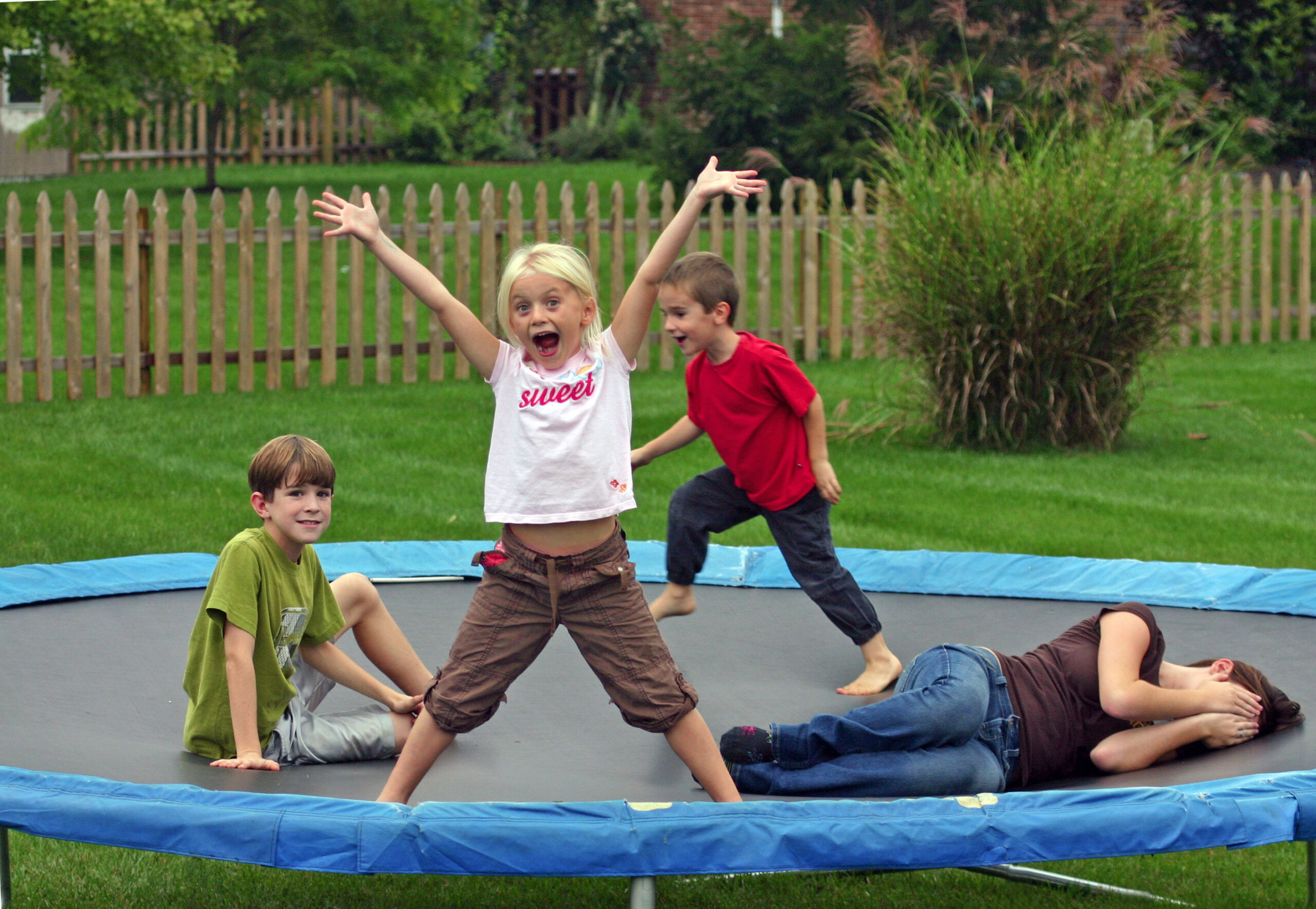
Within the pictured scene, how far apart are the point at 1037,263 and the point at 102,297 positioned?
14.0 ft

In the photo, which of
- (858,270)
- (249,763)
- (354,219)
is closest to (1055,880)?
(249,763)

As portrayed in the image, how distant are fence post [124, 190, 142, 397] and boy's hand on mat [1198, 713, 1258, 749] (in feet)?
18.5

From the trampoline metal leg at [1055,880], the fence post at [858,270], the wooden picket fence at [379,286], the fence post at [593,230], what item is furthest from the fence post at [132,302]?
the trampoline metal leg at [1055,880]

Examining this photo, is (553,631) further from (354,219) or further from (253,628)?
(354,219)

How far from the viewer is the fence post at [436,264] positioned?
25.1 ft

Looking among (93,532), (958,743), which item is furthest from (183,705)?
(93,532)

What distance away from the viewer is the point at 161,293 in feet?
23.3

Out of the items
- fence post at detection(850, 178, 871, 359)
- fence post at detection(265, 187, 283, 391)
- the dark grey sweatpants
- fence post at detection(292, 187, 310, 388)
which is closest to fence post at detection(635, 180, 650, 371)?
fence post at detection(850, 178, 871, 359)

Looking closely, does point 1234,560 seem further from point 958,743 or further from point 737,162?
point 737,162

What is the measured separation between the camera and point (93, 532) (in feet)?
15.5

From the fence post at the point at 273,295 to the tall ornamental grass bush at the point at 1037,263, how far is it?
3095mm

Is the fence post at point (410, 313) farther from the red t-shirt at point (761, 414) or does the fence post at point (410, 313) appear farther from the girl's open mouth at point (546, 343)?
the girl's open mouth at point (546, 343)

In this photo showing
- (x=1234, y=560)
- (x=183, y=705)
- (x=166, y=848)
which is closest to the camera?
(x=166, y=848)

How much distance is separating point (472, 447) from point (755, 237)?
21.2 feet
